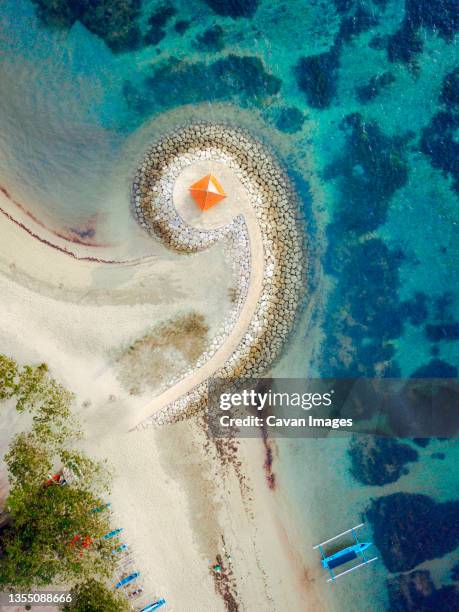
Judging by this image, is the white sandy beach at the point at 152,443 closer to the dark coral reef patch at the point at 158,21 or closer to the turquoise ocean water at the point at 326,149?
the turquoise ocean water at the point at 326,149

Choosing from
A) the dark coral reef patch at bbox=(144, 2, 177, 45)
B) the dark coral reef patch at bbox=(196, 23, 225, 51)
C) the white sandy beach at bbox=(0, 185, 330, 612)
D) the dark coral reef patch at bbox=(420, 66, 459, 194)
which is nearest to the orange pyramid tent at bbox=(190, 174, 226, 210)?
the white sandy beach at bbox=(0, 185, 330, 612)

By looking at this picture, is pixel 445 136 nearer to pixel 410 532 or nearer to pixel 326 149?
pixel 326 149

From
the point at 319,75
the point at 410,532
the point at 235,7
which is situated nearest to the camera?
the point at 235,7

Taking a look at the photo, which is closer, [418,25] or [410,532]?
[418,25]

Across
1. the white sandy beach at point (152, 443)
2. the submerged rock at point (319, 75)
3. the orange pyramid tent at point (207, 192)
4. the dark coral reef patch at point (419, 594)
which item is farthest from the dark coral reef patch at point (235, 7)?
the dark coral reef patch at point (419, 594)

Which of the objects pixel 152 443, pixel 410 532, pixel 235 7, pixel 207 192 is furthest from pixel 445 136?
pixel 152 443

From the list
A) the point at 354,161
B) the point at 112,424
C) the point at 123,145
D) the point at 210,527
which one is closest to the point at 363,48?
the point at 354,161

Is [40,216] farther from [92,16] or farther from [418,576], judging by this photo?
[418,576]

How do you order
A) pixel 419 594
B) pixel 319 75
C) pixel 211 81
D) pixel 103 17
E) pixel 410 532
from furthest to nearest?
pixel 419 594 → pixel 410 532 → pixel 319 75 → pixel 211 81 → pixel 103 17

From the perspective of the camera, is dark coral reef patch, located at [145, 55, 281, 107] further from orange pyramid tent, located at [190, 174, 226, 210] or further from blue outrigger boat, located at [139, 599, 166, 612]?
blue outrigger boat, located at [139, 599, 166, 612]
